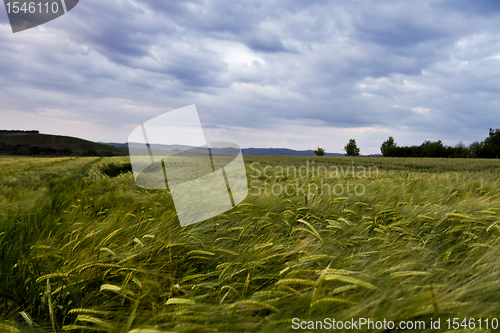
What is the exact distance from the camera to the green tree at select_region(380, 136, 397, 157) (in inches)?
3029

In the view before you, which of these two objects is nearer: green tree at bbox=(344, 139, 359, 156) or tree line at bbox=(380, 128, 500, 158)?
tree line at bbox=(380, 128, 500, 158)

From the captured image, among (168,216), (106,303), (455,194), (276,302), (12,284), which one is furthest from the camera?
(455,194)

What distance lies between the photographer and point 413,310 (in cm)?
95

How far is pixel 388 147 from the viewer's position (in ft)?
263

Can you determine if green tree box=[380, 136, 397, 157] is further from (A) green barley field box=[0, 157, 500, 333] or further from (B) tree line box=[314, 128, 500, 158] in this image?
(A) green barley field box=[0, 157, 500, 333]

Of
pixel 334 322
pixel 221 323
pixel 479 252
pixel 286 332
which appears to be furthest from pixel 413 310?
pixel 479 252

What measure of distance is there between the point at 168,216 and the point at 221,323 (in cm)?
167

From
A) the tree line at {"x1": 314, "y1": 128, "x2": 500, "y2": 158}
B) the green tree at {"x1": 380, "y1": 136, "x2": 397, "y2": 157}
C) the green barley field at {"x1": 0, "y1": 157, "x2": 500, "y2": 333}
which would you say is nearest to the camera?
the green barley field at {"x1": 0, "y1": 157, "x2": 500, "y2": 333}

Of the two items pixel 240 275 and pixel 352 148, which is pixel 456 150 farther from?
pixel 240 275

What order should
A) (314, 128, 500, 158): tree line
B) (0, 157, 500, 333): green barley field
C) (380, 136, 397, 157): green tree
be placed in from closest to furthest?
(0, 157, 500, 333): green barley field
(314, 128, 500, 158): tree line
(380, 136, 397, 157): green tree

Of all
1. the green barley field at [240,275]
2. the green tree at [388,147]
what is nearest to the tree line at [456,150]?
the green tree at [388,147]

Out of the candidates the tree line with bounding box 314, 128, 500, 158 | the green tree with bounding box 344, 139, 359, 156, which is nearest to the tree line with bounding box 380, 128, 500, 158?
the tree line with bounding box 314, 128, 500, 158

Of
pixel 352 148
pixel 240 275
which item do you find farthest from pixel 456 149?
pixel 240 275

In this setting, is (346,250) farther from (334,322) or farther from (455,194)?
(455,194)
